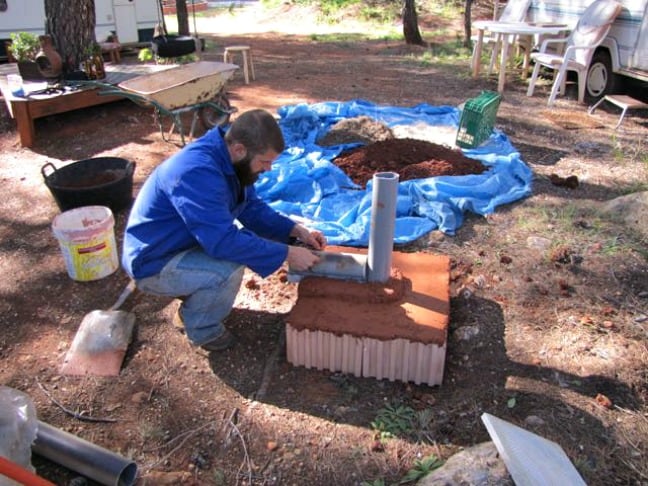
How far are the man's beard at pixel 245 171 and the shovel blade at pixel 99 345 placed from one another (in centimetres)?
105

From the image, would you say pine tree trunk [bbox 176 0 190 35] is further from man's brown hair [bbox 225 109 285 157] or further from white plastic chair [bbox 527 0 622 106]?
man's brown hair [bbox 225 109 285 157]

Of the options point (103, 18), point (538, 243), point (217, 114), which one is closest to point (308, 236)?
point (538, 243)

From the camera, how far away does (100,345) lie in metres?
2.66

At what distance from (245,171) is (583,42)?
6.71m

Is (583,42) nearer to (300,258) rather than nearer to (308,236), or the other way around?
(308,236)

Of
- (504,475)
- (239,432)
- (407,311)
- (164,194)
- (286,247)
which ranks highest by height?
(164,194)

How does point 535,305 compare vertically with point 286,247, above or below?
below

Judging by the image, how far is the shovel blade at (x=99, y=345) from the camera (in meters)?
2.61

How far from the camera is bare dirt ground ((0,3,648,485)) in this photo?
2145mm

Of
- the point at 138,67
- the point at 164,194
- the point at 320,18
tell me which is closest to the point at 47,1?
the point at 138,67

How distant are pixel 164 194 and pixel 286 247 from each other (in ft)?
2.01

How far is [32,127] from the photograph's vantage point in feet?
18.6

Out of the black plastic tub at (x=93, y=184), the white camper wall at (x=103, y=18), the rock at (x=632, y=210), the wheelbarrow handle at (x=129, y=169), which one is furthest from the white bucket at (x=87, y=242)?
the white camper wall at (x=103, y=18)

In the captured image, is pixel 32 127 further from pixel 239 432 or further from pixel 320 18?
pixel 320 18
